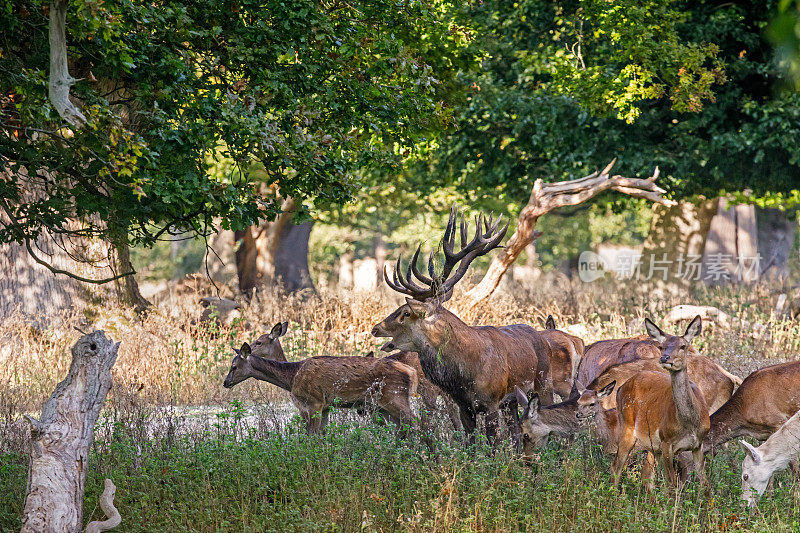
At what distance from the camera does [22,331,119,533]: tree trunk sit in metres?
5.99

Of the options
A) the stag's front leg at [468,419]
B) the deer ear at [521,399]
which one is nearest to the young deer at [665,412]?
the deer ear at [521,399]

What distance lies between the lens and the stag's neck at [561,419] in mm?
7883

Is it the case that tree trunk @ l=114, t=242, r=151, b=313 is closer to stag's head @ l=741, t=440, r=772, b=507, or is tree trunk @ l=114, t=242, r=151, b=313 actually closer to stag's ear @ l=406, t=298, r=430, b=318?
stag's ear @ l=406, t=298, r=430, b=318

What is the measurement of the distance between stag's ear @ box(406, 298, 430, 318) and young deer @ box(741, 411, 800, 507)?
3067 mm

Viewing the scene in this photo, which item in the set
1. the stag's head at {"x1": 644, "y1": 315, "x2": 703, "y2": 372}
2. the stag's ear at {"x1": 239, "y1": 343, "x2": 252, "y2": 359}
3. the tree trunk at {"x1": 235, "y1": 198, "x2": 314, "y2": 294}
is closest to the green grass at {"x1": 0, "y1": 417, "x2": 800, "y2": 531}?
the stag's head at {"x1": 644, "y1": 315, "x2": 703, "y2": 372}

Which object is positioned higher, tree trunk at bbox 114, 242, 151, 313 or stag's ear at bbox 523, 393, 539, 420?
tree trunk at bbox 114, 242, 151, 313

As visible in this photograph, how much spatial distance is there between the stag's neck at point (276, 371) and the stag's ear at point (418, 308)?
1680 mm

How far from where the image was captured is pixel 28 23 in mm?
7262

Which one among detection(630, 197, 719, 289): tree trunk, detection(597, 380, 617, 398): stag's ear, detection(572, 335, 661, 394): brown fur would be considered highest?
→ detection(630, 197, 719, 289): tree trunk

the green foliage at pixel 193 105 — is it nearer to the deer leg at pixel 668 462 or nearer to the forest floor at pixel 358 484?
the forest floor at pixel 358 484

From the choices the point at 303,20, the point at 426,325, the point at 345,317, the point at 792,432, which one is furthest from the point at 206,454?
the point at 345,317

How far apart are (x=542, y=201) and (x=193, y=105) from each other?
32.8ft

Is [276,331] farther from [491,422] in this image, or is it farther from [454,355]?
[491,422]

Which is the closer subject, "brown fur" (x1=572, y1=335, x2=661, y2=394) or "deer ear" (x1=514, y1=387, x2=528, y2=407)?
"deer ear" (x1=514, y1=387, x2=528, y2=407)
